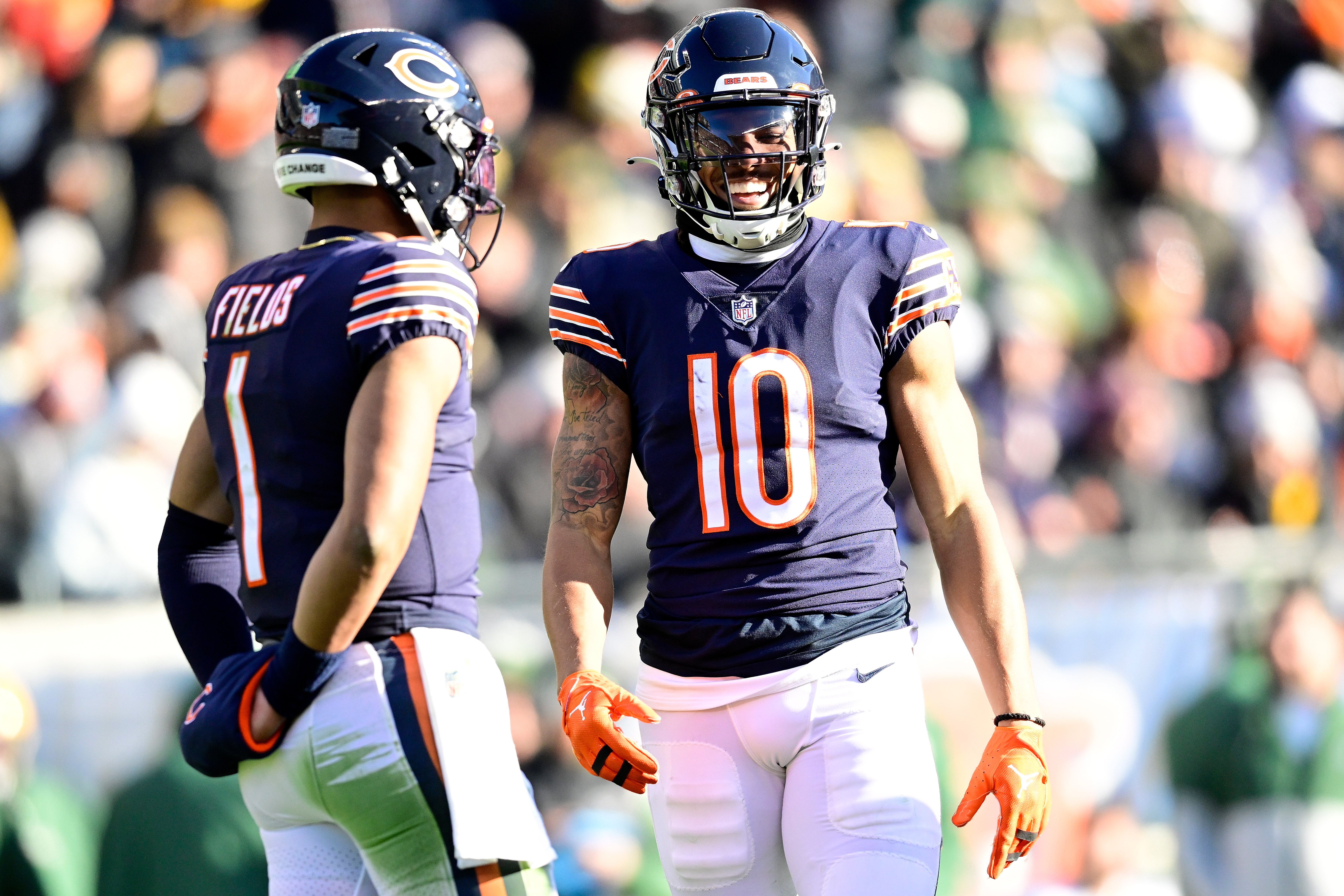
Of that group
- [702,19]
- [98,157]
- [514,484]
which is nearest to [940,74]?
[514,484]

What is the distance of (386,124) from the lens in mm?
2709

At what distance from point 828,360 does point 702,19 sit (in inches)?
28.9

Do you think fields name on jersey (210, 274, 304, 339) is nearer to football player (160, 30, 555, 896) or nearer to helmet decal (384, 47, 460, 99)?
football player (160, 30, 555, 896)

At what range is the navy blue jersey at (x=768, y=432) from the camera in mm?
2688

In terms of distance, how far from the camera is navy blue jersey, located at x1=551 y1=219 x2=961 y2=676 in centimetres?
269

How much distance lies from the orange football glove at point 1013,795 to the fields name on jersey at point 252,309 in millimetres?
1353

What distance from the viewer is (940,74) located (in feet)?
28.2

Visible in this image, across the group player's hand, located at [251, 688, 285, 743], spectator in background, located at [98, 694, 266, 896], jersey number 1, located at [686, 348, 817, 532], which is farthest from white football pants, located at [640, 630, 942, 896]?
spectator in background, located at [98, 694, 266, 896]

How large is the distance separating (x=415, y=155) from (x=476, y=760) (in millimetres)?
1056

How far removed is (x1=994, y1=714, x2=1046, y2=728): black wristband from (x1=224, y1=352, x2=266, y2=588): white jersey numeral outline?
125 centimetres

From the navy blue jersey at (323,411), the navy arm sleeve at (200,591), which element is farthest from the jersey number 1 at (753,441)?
the navy arm sleeve at (200,591)

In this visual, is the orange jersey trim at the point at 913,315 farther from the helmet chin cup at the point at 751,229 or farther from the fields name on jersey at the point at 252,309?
the fields name on jersey at the point at 252,309

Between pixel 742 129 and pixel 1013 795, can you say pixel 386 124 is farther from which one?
pixel 1013 795

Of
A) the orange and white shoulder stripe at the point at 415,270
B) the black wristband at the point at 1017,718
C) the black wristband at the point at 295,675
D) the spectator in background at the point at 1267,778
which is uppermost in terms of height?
the orange and white shoulder stripe at the point at 415,270
